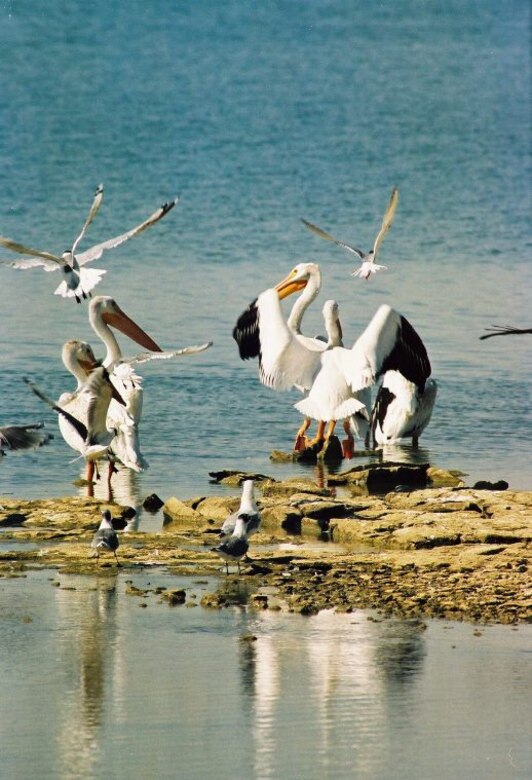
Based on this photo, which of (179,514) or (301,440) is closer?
(179,514)

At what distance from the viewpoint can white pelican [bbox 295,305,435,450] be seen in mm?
12383

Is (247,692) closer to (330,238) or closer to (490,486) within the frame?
(490,486)

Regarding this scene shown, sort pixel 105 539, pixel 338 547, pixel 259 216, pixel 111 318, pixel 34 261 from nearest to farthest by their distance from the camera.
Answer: pixel 105 539
pixel 338 547
pixel 34 261
pixel 111 318
pixel 259 216

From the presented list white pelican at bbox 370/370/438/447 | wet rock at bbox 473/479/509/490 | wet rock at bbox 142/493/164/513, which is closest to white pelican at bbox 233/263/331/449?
white pelican at bbox 370/370/438/447

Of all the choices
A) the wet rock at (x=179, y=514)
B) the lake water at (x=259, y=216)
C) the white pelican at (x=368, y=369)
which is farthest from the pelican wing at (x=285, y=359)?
the wet rock at (x=179, y=514)

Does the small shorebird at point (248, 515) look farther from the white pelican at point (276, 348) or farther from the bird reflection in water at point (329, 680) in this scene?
the white pelican at point (276, 348)

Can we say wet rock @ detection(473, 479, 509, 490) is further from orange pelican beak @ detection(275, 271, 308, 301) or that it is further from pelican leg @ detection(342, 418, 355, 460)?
orange pelican beak @ detection(275, 271, 308, 301)

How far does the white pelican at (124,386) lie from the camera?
11.2 m

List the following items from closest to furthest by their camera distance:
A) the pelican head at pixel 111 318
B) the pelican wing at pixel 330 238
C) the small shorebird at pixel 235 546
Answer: the small shorebird at pixel 235 546, the pelican head at pixel 111 318, the pelican wing at pixel 330 238

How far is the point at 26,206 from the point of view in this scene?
2688 cm

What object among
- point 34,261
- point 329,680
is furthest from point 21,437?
point 329,680

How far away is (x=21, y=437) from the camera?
1056 cm

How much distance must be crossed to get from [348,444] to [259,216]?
13.7 meters

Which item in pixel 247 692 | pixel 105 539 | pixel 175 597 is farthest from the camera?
pixel 105 539
